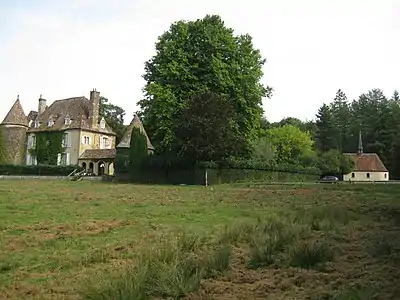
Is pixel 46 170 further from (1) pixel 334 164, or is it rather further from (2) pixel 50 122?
(1) pixel 334 164

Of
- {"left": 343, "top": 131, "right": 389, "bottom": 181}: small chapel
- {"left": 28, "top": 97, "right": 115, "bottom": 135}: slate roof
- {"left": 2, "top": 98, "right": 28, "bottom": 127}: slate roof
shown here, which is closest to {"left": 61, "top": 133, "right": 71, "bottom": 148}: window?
{"left": 28, "top": 97, "right": 115, "bottom": 135}: slate roof

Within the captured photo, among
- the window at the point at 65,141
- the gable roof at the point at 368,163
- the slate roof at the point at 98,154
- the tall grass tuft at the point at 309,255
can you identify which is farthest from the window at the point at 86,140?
the tall grass tuft at the point at 309,255

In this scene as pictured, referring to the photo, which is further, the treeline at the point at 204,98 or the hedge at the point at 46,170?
the hedge at the point at 46,170

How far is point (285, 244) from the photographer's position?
8.96 meters

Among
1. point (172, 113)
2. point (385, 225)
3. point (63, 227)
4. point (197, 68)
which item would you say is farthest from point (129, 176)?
point (385, 225)

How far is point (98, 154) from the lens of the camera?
71.4 metres

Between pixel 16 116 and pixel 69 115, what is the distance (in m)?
8.77

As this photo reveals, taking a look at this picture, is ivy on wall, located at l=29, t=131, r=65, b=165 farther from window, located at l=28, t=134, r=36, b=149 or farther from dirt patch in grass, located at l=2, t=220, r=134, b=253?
dirt patch in grass, located at l=2, t=220, r=134, b=253

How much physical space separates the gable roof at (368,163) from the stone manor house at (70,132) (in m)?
41.1

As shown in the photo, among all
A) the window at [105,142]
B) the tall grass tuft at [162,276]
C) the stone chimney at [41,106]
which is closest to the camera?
the tall grass tuft at [162,276]

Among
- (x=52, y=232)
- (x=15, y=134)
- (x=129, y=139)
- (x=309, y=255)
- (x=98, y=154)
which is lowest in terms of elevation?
(x=52, y=232)

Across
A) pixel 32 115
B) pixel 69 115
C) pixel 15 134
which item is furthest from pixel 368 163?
pixel 15 134

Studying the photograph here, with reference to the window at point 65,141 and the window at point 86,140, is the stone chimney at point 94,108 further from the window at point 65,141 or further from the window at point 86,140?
the window at point 65,141

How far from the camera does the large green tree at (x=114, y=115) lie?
3666 inches
